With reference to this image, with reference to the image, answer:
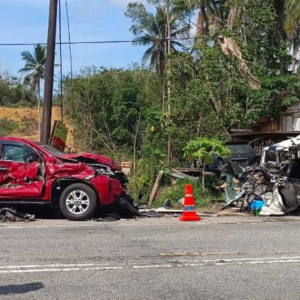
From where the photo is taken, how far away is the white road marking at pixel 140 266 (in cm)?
672

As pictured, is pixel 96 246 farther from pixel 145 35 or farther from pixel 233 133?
pixel 145 35

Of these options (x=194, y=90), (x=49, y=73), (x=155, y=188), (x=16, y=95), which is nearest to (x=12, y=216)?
(x=155, y=188)

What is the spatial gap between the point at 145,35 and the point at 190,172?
A: 29274 mm

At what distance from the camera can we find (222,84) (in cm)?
1986

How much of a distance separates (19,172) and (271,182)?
20.1ft

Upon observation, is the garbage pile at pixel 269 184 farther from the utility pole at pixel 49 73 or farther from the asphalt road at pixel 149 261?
the utility pole at pixel 49 73

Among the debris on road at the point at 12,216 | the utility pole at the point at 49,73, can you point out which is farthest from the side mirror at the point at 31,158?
the utility pole at the point at 49,73

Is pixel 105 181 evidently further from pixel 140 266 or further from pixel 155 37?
pixel 155 37

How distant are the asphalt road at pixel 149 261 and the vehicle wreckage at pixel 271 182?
203cm

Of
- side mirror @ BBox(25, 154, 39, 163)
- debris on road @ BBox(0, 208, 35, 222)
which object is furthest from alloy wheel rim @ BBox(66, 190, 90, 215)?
side mirror @ BBox(25, 154, 39, 163)

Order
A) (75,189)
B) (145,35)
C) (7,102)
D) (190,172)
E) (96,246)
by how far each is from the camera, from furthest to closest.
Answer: (7,102) < (145,35) < (190,172) < (75,189) < (96,246)

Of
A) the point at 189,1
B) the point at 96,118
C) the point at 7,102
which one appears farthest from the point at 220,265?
the point at 7,102

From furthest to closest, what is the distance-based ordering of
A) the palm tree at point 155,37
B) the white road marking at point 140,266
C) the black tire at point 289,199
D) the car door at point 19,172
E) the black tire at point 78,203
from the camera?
1. the palm tree at point 155,37
2. the black tire at point 289,199
3. the car door at point 19,172
4. the black tire at point 78,203
5. the white road marking at point 140,266

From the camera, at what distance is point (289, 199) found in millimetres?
12727
